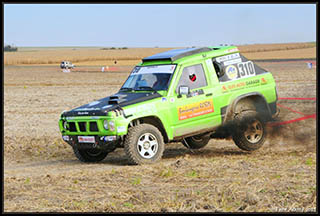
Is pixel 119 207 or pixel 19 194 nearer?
pixel 119 207

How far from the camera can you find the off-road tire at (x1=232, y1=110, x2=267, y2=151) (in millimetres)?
11547

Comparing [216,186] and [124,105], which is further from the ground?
[124,105]

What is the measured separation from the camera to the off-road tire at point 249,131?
1155 centimetres

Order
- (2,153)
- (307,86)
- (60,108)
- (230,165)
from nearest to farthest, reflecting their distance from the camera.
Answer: (230,165)
(2,153)
(60,108)
(307,86)

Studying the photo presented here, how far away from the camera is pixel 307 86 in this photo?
2442 centimetres

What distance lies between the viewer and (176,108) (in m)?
10.8

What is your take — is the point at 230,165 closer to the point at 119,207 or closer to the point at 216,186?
the point at 216,186

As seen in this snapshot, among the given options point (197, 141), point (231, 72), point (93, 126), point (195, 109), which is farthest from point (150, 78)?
point (197, 141)

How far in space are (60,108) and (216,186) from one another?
12.5 meters

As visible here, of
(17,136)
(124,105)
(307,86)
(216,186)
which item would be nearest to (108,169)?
(124,105)

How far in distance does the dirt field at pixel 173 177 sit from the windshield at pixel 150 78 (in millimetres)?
1553

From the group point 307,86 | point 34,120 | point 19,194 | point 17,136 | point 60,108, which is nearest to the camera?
point 19,194

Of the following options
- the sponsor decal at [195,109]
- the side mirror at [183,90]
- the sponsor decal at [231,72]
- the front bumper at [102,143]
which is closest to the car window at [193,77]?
the side mirror at [183,90]

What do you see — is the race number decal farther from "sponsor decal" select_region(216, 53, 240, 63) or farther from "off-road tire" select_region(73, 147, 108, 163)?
"off-road tire" select_region(73, 147, 108, 163)
